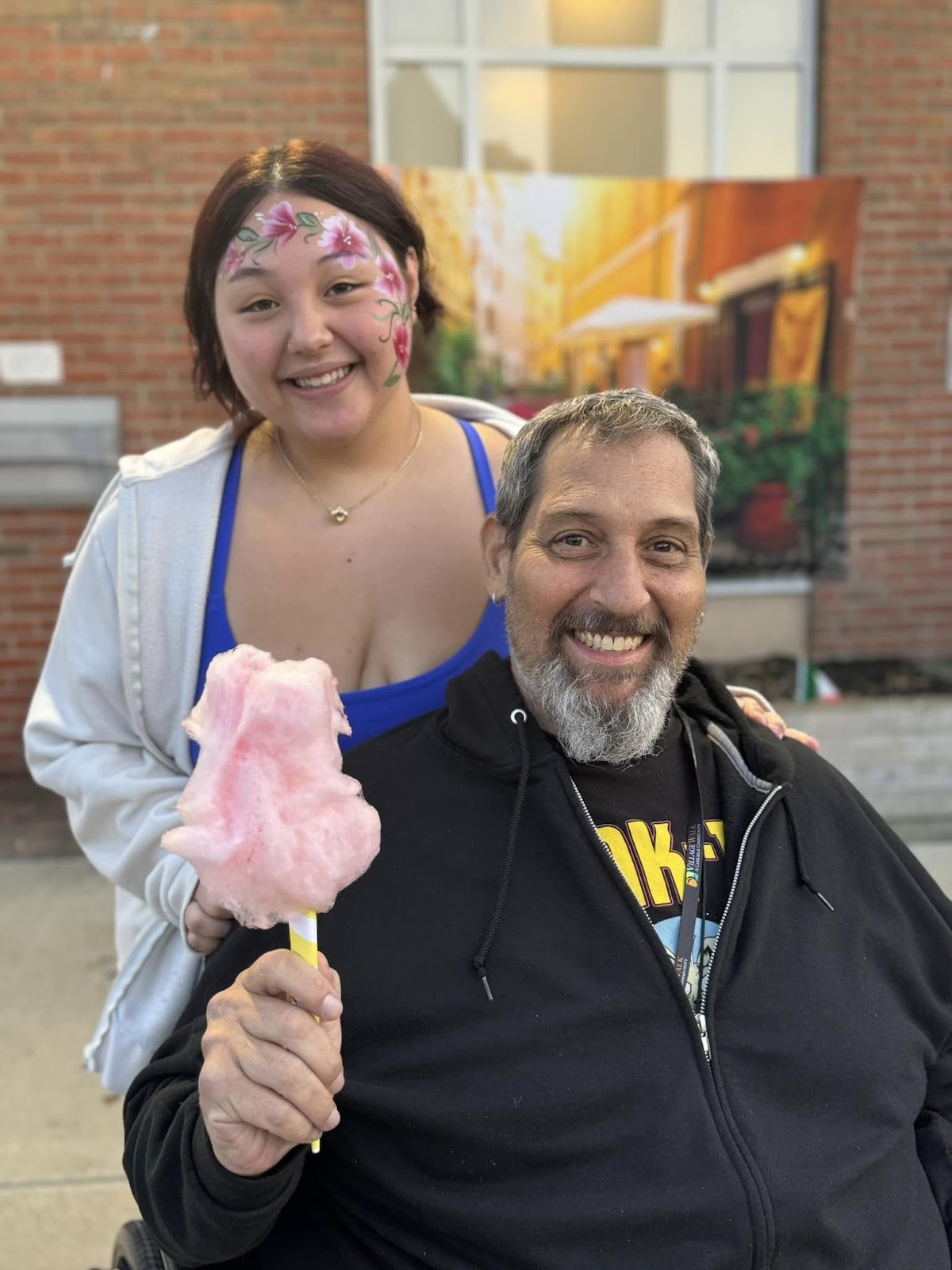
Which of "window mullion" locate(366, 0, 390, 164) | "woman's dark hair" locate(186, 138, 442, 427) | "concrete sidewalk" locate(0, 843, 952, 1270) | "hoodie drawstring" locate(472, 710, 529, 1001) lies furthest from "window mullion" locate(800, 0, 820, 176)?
"hoodie drawstring" locate(472, 710, 529, 1001)

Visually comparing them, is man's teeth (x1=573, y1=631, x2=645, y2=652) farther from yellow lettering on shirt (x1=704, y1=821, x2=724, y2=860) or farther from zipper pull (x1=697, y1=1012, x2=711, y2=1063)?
zipper pull (x1=697, y1=1012, x2=711, y2=1063)

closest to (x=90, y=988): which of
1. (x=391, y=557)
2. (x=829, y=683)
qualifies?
(x=391, y=557)

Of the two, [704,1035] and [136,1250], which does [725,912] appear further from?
[136,1250]

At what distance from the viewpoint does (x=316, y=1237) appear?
1721mm

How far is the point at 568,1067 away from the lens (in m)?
1.66

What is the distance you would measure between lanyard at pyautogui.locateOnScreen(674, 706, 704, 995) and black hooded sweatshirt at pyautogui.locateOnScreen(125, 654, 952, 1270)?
48mm

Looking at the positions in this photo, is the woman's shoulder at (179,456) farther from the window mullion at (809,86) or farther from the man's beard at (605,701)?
the window mullion at (809,86)

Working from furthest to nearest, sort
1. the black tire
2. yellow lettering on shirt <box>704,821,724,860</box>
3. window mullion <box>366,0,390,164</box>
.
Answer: window mullion <box>366,0,390,164</box> < yellow lettering on shirt <box>704,821,724,860</box> < the black tire

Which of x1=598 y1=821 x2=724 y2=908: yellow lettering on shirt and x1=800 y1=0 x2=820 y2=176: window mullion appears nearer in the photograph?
x1=598 y1=821 x2=724 y2=908: yellow lettering on shirt

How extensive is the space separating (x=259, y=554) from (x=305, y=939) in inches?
36.0

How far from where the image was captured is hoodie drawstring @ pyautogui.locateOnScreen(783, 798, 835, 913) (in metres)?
1.86

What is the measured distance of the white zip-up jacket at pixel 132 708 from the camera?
196 centimetres

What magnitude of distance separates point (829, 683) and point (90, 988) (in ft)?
12.7

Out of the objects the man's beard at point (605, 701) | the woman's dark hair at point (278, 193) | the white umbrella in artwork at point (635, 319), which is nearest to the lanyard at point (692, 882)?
the man's beard at point (605, 701)
